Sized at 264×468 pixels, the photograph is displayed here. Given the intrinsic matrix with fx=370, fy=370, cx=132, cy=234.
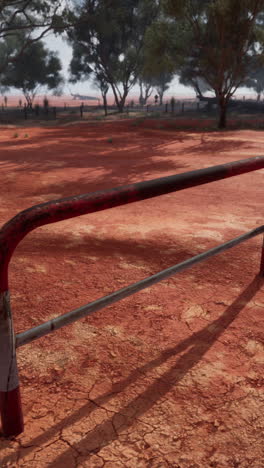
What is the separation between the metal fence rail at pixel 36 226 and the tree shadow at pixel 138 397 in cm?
22

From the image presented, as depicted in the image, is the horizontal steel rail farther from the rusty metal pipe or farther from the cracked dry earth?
the cracked dry earth

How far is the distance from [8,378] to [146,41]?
22.2 metres

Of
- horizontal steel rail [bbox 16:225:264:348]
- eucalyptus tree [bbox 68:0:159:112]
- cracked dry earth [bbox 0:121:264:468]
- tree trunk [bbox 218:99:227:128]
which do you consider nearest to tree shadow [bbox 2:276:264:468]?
cracked dry earth [bbox 0:121:264:468]

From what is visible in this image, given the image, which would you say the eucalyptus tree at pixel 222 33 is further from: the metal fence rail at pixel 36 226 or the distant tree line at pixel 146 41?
the metal fence rail at pixel 36 226

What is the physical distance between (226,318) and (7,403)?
1.54m

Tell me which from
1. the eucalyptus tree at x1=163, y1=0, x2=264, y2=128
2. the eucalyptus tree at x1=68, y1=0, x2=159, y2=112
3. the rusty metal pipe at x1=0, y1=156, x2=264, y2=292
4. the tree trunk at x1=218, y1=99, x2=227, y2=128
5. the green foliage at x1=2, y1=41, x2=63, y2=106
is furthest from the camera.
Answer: the green foliage at x1=2, y1=41, x2=63, y2=106

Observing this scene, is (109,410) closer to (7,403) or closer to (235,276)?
(7,403)

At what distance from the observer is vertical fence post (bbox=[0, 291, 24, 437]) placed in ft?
4.35

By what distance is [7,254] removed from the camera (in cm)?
123

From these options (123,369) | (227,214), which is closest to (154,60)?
(227,214)

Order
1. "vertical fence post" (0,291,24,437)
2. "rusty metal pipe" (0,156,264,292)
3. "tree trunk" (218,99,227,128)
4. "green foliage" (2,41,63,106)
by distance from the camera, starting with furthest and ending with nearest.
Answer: "green foliage" (2,41,63,106) < "tree trunk" (218,99,227,128) < "vertical fence post" (0,291,24,437) < "rusty metal pipe" (0,156,264,292)

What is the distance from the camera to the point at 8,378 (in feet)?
4.63

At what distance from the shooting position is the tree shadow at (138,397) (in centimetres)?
154

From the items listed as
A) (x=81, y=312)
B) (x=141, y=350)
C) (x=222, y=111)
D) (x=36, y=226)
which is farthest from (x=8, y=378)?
(x=222, y=111)
